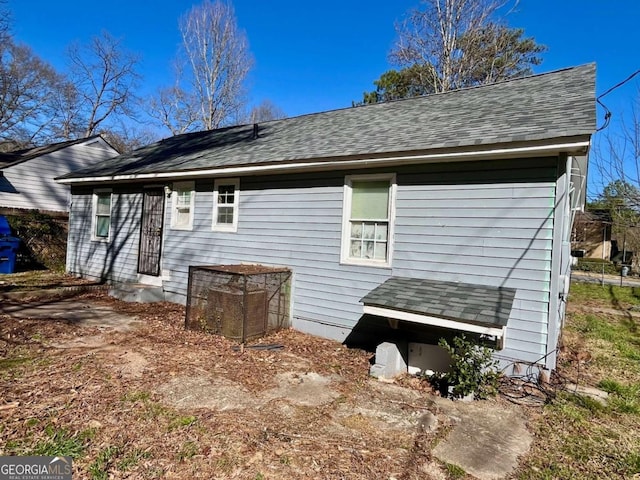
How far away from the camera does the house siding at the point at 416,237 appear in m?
4.67

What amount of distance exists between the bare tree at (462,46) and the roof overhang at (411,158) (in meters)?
13.8

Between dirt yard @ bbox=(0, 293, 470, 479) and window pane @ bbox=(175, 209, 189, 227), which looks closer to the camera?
dirt yard @ bbox=(0, 293, 470, 479)

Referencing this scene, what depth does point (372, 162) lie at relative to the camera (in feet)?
18.7

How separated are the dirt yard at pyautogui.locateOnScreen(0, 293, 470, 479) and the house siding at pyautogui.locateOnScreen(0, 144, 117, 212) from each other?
46.8 ft

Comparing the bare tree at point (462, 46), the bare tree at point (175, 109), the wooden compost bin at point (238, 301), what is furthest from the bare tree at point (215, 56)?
the wooden compost bin at point (238, 301)

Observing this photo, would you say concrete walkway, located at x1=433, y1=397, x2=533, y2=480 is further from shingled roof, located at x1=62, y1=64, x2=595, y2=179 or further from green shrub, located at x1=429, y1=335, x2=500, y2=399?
shingled roof, located at x1=62, y1=64, x2=595, y2=179

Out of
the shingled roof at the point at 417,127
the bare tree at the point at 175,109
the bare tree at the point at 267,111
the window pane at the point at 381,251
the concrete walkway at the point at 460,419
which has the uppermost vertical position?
the bare tree at the point at 267,111

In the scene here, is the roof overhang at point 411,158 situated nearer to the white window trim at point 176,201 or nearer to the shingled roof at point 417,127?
the shingled roof at point 417,127

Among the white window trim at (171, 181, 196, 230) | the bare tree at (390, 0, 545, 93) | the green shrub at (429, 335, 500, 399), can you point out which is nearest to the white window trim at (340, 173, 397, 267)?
the green shrub at (429, 335, 500, 399)

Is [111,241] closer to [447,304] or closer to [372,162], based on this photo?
[372,162]

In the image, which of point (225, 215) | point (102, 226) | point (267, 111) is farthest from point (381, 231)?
point (267, 111)

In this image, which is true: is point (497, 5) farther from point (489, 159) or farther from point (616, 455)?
point (616, 455)

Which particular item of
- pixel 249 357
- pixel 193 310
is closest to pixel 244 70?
pixel 193 310

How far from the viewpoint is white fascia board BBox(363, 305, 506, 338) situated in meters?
3.92
